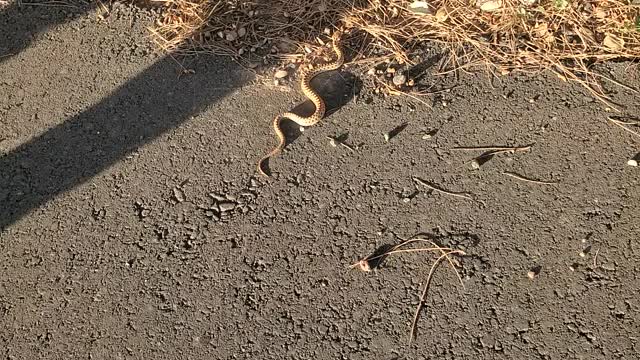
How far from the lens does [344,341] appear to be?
3.19 m

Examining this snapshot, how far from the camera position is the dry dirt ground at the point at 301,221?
3184 mm

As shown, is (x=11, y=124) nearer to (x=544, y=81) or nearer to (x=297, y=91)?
(x=297, y=91)

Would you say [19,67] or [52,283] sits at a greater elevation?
[19,67]

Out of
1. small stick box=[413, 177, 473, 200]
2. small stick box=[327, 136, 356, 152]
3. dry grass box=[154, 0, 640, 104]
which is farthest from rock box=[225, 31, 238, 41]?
small stick box=[413, 177, 473, 200]

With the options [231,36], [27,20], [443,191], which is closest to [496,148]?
[443,191]

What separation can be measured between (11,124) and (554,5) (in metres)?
3.83

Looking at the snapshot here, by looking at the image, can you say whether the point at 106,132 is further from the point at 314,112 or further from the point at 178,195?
the point at 314,112

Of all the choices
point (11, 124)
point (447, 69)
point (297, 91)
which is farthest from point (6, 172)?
point (447, 69)

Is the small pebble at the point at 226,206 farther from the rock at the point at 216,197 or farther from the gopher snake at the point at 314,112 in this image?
the gopher snake at the point at 314,112

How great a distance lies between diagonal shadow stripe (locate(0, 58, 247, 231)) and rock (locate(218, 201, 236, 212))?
27.5 inches

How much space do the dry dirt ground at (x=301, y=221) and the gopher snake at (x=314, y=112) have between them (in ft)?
0.21

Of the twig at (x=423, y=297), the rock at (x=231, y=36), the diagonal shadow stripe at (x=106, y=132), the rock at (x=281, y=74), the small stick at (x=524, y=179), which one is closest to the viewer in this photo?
the twig at (x=423, y=297)

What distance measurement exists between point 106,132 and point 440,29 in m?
2.40

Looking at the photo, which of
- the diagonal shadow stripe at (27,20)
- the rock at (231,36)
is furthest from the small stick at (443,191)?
the diagonal shadow stripe at (27,20)
